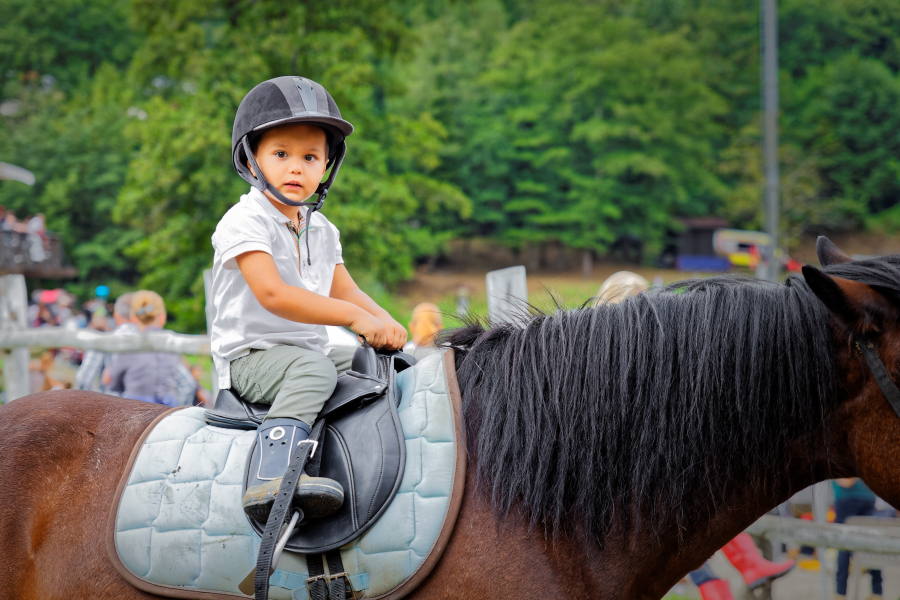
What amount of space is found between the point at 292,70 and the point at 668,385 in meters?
14.9

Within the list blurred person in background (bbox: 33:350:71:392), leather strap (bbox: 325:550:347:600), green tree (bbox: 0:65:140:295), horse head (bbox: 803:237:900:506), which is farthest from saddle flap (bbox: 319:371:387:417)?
green tree (bbox: 0:65:140:295)

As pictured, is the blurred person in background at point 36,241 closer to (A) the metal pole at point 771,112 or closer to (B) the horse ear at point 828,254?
(A) the metal pole at point 771,112

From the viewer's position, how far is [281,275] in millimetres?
1948

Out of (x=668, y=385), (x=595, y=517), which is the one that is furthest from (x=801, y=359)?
(x=595, y=517)

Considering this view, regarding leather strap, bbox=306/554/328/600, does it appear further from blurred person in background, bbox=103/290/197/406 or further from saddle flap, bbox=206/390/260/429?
blurred person in background, bbox=103/290/197/406

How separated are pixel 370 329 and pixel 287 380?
268 mm

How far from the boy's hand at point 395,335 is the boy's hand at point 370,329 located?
0.02 m

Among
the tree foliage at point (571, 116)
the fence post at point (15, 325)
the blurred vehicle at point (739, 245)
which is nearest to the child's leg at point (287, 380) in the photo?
the fence post at point (15, 325)

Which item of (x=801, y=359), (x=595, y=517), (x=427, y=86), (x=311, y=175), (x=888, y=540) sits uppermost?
(x=427, y=86)

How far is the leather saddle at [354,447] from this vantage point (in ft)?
5.28

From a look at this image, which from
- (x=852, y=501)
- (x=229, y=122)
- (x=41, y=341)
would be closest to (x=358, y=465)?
(x=852, y=501)

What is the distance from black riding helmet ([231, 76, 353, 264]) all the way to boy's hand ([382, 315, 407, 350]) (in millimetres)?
405

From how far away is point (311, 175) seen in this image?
1.96 meters

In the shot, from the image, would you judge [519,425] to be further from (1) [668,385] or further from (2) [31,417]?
(2) [31,417]
